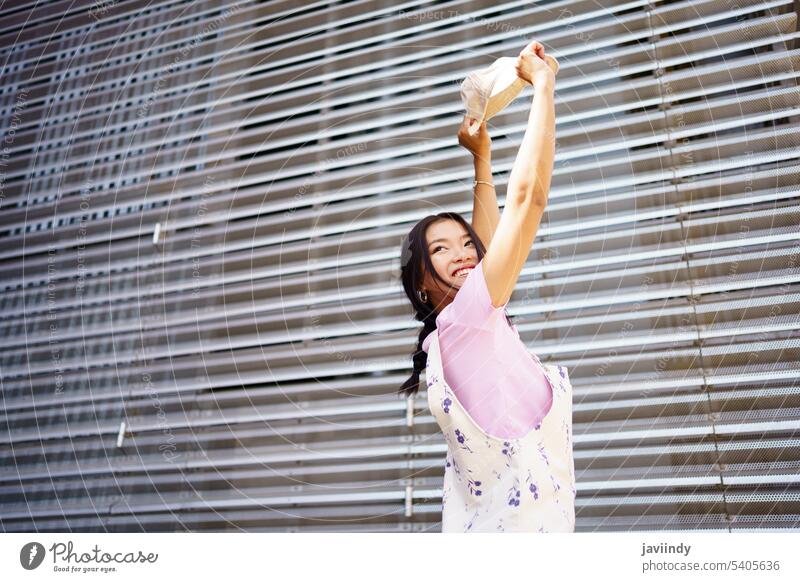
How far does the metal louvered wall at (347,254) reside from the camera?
123cm

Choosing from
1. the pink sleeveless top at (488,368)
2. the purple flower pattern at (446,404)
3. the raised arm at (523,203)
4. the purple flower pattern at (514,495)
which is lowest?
the purple flower pattern at (514,495)

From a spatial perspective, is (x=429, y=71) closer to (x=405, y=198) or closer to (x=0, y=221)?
(x=405, y=198)

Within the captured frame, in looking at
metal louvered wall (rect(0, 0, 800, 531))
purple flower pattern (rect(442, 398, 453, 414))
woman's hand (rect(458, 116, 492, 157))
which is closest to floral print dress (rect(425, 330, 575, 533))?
purple flower pattern (rect(442, 398, 453, 414))

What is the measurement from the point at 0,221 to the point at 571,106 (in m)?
1.27

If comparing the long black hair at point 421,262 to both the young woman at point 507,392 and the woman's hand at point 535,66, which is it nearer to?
the young woman at point 507,392

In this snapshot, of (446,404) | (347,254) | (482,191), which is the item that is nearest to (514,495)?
(446,404)

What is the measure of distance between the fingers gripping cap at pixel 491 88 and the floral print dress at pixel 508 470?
0.36 meters

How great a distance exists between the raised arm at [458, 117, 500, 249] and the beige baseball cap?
2 centimetres

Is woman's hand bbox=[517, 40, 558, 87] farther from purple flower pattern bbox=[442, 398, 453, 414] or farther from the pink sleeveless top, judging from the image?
purple flower pattern bbox=[442, 398, 453, 414]

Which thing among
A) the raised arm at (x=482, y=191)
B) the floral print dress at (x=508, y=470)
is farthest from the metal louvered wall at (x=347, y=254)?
the floral print dress at (x=508, y=470)

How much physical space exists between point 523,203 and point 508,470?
0.32 meters

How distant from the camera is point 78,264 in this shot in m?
1.74

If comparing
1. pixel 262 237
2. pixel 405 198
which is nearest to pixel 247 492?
pixel 262 237

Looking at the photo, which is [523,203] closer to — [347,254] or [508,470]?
[508,470]
